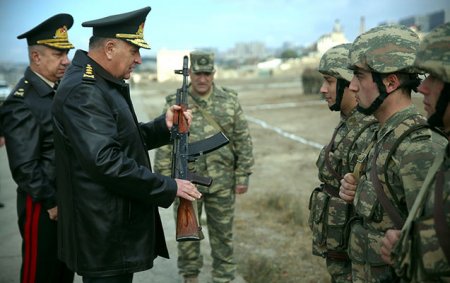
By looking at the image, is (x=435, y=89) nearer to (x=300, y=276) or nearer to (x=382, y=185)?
(x=382, y=185)

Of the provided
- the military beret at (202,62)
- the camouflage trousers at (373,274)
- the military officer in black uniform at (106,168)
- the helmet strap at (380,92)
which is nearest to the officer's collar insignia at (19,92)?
the military officer in black uniform at (106,168)

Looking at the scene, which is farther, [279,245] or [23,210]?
[279,245]

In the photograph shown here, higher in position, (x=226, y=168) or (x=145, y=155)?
(x=145, y=155)

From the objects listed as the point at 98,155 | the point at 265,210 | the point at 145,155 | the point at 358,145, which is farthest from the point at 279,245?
the point at 98,155

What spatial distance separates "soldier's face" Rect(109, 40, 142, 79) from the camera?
9.52 ft

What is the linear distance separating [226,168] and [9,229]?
3177 mm

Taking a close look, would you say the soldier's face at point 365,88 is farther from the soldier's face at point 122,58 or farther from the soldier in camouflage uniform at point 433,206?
the soldier's face at point 122,58

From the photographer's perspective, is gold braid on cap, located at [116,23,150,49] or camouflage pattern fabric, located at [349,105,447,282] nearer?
camouflage pattern fabric, located at [349,105,447,282]

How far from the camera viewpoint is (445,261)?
187 centimetres

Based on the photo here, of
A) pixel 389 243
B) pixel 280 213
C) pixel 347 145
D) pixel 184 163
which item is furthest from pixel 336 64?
pixel 280 213

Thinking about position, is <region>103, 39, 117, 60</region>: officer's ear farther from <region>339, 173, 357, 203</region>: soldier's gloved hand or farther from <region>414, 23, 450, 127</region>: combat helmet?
<region>414, 23, 450, 127</region>: combat helmet

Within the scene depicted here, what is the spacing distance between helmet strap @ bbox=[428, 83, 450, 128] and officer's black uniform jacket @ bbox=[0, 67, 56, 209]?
101 inches

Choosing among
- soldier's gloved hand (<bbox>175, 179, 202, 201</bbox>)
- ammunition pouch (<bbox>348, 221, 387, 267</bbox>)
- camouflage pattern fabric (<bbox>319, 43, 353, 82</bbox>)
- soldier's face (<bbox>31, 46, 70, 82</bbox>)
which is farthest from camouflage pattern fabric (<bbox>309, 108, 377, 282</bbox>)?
soldier's face (<bbox>31, 46, 70, 82</bbox>)

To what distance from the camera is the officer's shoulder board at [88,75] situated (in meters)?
2.75
